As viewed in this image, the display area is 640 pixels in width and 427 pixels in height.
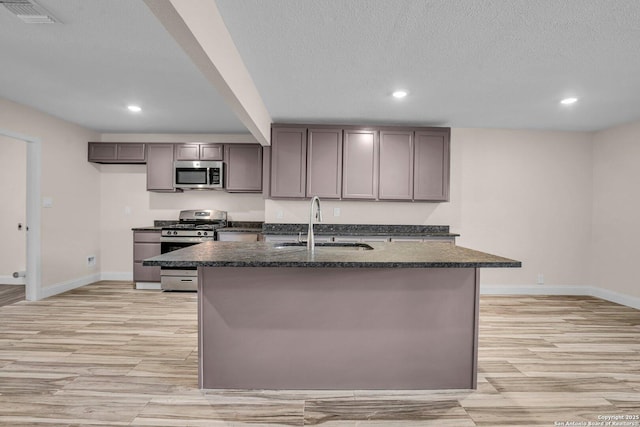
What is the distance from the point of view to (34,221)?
4.33m

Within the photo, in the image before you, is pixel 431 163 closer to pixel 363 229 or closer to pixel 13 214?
pixel 363 229

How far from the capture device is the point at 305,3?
1.99m

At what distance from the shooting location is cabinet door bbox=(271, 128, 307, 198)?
179 inches

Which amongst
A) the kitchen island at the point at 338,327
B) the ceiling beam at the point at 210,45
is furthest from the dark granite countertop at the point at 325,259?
the ceiling beam at the point at 210,45

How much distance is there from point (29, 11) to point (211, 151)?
10.1ft

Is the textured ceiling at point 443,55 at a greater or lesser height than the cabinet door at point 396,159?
greater

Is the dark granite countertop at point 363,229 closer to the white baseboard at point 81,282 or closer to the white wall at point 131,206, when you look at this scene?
the white wall at point 131,206

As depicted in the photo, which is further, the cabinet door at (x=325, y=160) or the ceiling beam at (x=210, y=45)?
the cabinet door at (x=325, y=160)

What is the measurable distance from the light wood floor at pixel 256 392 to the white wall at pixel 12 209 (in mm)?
1890

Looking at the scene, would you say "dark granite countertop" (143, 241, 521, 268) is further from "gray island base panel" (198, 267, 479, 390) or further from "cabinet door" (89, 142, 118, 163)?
"cabinet door" (89, 142, 118, 163)

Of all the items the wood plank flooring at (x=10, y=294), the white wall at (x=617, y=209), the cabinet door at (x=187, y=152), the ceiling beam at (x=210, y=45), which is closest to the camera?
the ceiling beam at (x=210, y=45)

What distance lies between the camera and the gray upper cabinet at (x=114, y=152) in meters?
5.20

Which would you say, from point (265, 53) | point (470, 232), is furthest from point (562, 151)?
point (265, 53)

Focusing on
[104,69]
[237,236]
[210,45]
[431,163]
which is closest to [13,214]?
[237,236]
